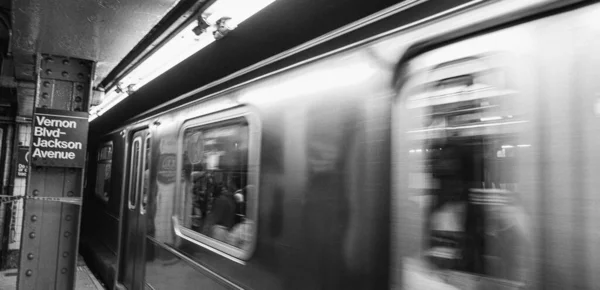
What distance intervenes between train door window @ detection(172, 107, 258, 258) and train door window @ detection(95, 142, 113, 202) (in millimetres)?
3929

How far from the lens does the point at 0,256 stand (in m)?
6.83

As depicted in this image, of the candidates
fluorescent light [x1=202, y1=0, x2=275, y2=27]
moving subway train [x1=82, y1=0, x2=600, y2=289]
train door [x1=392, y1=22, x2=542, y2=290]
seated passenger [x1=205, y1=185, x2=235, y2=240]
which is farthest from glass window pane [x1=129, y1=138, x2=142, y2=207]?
train door [x1=392, y1=22, x2=542, y2=290]

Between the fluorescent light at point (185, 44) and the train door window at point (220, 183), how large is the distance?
54cm

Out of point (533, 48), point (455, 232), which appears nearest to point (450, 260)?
point (455, 232)

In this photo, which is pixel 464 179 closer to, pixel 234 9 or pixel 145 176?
pixel 234 9

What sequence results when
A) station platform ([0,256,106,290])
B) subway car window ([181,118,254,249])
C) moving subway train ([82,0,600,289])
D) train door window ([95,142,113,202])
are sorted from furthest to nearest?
train door window ([95,142,113,202]) < station platform ([0,256,106,290]) < subway car window ([181,118,254,249]) < moving subway train ([82,0,600,289])

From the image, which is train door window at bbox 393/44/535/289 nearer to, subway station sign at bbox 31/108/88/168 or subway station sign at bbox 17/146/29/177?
subway station sign at bbox 31/108/88/168

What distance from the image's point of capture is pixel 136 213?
15.8ft

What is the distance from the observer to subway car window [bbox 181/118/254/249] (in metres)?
2.67

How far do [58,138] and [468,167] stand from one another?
309 centimetres

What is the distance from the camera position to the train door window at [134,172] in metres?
4.94

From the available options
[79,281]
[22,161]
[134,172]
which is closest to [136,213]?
[134,172]

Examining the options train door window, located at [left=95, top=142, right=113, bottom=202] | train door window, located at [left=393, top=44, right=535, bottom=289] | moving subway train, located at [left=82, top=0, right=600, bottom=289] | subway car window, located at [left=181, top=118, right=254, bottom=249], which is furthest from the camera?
train door window, located at [left=95, top=142, right=113, bottom=202]

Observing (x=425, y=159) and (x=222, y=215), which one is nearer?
(x=425, y=159)
